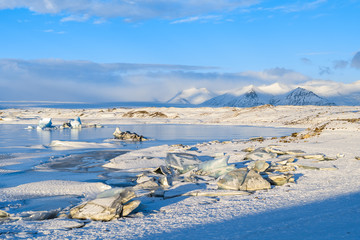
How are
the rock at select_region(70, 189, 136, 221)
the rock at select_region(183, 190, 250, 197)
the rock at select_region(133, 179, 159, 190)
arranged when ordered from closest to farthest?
the rock at select_region(70, 189, 136, 221)
the rock at select_region(183, 190, 250, 197)
the rock at select_region(133, 179, 159, 190)

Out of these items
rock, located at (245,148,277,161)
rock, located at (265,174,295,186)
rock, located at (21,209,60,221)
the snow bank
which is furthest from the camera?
rock, located at (245,148,277,161)

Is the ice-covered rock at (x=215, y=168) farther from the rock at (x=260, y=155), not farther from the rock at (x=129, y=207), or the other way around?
the rock at (x=129, y=207)

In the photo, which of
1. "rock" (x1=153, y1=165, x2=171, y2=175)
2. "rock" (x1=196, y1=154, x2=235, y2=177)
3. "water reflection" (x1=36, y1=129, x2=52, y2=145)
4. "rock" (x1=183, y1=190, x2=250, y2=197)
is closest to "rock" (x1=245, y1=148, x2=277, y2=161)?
"rock" (x1=196, y1=154, x2=235, y2=177)

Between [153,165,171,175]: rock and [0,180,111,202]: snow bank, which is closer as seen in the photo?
[0,180,111,202]: snow bank

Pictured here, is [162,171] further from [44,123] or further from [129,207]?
[44,123]

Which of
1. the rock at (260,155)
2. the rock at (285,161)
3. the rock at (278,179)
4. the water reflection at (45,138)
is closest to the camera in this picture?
the rock at (278,179)

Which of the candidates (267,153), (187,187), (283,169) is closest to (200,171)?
(187,187)

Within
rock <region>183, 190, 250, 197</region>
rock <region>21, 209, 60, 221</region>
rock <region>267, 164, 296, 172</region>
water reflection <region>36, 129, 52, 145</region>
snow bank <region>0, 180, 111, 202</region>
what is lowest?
water reflection <region>36, 129, 52, 145</region>

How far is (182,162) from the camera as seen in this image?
1072 cm

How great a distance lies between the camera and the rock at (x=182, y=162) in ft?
34.0

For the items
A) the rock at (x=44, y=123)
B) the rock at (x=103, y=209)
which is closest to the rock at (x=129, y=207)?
the rock at (x=103, y=209)

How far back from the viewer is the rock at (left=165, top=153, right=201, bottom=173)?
34.0 ft

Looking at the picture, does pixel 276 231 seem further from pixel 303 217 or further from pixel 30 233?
pixel 30 233

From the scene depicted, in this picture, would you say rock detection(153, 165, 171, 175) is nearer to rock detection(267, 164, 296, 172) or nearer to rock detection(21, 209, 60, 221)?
rock detection(267, 164, 296, 172)
